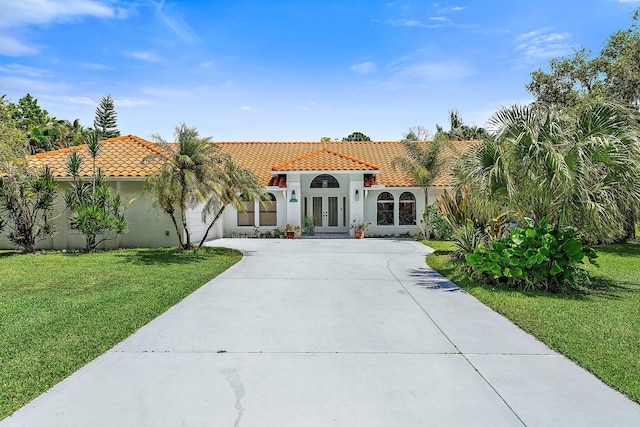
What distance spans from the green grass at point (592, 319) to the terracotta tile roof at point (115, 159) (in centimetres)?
1359

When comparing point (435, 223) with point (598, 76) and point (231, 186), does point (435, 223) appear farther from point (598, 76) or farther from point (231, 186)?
point (598, 76)

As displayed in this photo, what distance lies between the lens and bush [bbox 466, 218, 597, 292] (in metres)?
9.19

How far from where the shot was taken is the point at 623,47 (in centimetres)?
2159

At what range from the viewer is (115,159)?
1928cm

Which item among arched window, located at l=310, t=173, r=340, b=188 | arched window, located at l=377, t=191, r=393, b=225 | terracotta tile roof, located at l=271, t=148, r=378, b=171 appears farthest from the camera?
arched window, located at l=310, t=173, r=340, b=188

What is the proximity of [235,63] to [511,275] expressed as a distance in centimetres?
1304

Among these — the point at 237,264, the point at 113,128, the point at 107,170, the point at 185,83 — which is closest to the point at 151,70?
the point at 185,83

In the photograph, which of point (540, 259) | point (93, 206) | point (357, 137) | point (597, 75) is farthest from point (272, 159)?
point (357, 137)

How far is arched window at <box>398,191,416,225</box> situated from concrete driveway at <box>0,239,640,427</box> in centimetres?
1580

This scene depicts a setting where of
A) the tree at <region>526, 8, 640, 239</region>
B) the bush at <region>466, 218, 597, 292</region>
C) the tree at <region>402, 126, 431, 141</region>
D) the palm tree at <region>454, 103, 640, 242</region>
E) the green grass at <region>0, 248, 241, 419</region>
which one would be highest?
the tree at <region>526, 8, 640, 239</region>

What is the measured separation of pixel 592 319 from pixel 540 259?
224cm

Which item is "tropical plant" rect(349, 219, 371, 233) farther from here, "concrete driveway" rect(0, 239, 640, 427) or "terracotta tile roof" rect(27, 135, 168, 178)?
"concrete driveway" rect(0, 239, 640, 427)

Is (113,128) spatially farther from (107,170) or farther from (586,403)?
(586,403)

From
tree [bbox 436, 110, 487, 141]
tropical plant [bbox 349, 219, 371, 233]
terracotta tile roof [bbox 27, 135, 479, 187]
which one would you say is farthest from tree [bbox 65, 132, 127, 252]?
tree [bbox 436, 110, 487, 141]
